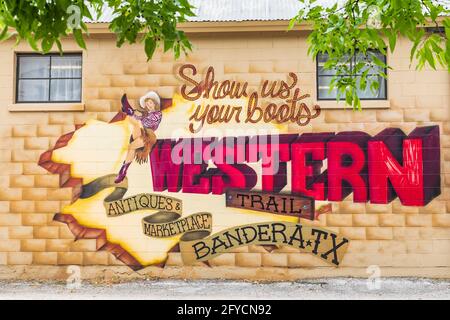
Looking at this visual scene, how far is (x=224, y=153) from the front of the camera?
9039mm

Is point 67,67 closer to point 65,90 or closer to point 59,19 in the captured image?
point 65,90

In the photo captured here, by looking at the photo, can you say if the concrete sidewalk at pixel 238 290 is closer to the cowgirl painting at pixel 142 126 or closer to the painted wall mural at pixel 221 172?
the painted wall mural at pixel 221 172

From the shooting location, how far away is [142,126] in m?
9.12

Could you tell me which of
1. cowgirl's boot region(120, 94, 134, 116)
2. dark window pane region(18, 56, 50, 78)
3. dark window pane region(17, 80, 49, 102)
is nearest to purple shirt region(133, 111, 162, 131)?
cowgirl's boot region(120, 94, 134, 116)

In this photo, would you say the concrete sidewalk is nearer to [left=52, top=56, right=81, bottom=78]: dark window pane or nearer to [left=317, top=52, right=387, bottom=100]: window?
[left=317, top=52, right=387, bottom=100]: window

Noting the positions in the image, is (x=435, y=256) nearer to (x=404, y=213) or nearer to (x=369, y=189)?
(x=404, y=213)

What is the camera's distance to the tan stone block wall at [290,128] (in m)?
8.73

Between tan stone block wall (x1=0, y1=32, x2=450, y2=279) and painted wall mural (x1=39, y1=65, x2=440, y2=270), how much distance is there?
17cm

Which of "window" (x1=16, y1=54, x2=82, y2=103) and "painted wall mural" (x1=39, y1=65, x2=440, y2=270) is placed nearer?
"painted wall mural" (x1=39, y1=65, x2=440, y2=270)

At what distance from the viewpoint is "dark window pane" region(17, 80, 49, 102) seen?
9375 millimetres

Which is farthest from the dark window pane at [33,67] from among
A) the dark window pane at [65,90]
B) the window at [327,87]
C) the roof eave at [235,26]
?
the window at [327,87]

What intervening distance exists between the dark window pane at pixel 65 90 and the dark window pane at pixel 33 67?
302 millimetres

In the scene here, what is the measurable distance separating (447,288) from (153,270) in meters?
5.37

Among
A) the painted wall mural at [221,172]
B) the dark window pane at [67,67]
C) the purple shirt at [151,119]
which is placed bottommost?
the painted wall mural at [221,172]
